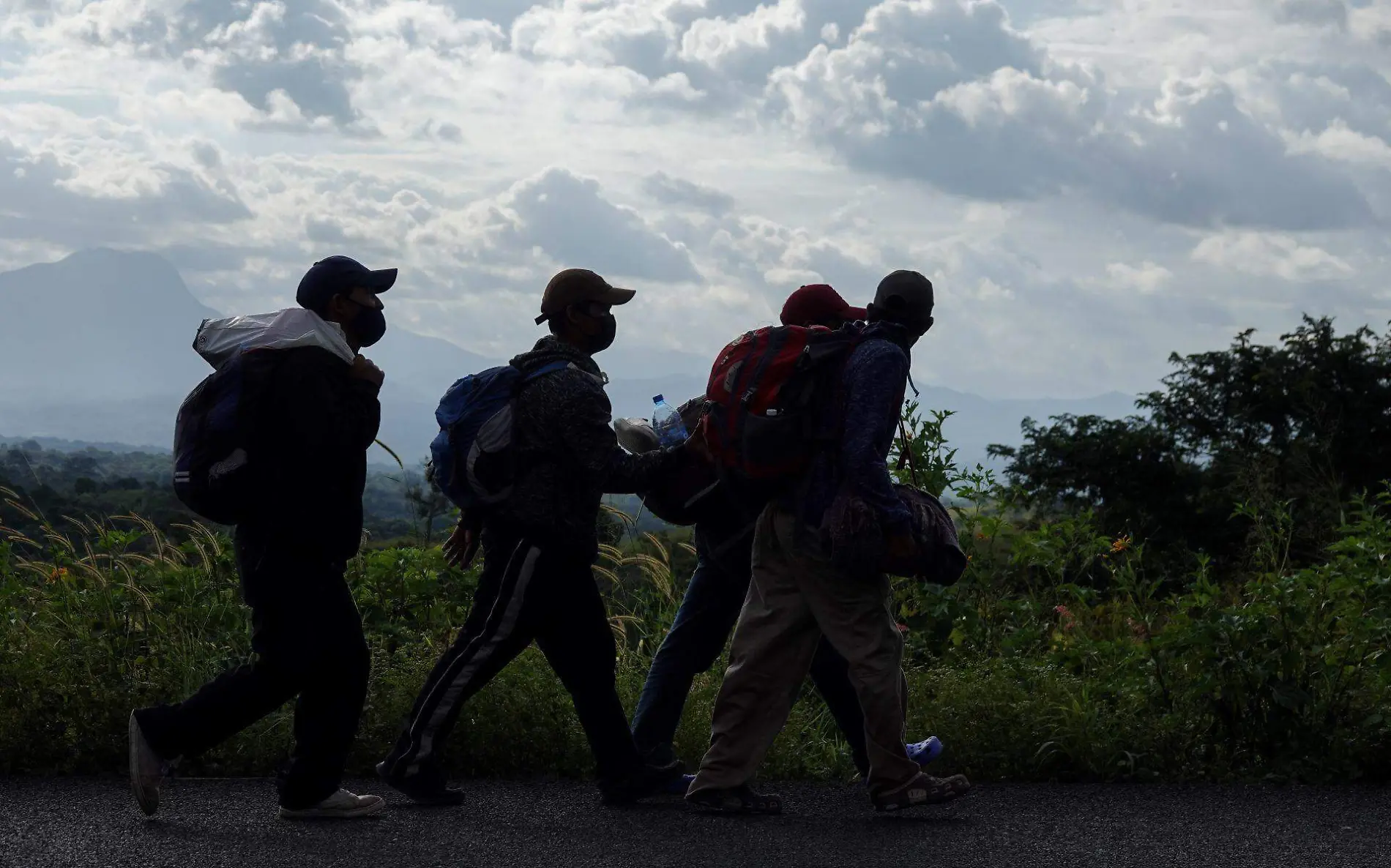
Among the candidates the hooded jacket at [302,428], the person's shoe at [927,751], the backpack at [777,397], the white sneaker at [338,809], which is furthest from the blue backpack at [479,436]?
the person's shoe at [927,751]

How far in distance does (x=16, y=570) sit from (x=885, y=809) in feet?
17.8

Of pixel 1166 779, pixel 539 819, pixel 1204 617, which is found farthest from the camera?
pixel 1204 617

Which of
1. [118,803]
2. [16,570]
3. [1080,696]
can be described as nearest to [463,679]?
[118,803]

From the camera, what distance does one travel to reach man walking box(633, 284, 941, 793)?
19.0 ft

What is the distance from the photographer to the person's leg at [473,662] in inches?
218

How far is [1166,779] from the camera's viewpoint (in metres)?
6.12

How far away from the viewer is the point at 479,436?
5570 millimetres

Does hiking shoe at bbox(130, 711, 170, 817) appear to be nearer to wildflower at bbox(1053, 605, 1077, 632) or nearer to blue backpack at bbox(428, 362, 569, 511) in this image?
blue backpack at bbox(428, 362, 569, 511)

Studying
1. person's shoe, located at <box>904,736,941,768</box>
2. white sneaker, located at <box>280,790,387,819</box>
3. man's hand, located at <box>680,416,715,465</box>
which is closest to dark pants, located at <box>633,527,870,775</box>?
person's shoe, located at <box>904,736,941,768</box>

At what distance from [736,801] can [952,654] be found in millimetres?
2154

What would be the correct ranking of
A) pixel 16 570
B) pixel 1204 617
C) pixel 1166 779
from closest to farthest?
1. pixel 1166 779
2. pixel 1204 617
3. pixel 16 570

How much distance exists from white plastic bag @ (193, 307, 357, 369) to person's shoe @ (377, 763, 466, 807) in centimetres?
155

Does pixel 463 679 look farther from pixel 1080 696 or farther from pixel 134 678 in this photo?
pixel 1080 696

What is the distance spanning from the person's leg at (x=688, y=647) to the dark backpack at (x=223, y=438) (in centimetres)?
176
